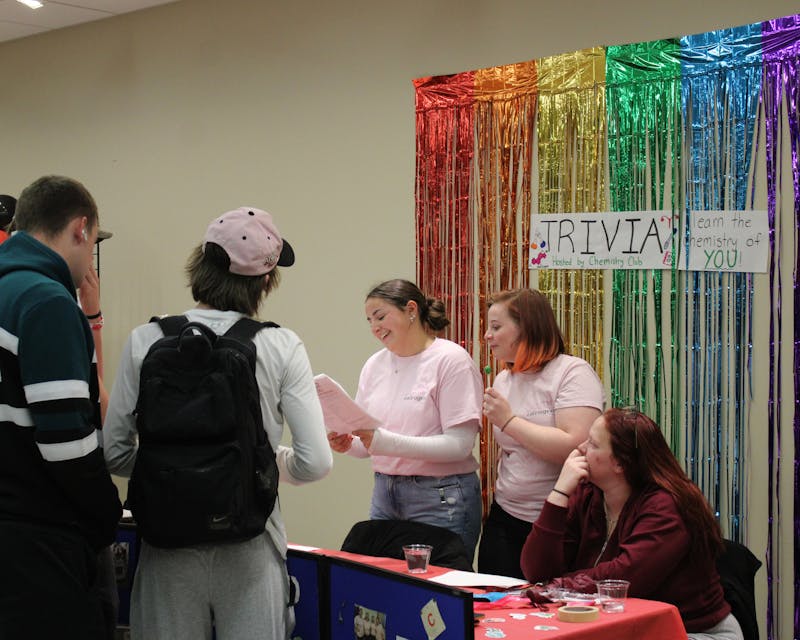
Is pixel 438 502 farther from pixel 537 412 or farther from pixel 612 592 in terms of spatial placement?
pixel 612 592

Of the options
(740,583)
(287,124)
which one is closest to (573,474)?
(740,583)

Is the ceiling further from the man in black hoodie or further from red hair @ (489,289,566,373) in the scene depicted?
the man in black hoodie

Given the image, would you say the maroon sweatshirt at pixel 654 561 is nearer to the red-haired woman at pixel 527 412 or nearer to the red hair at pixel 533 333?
the red-haired woman at pixel 527 412

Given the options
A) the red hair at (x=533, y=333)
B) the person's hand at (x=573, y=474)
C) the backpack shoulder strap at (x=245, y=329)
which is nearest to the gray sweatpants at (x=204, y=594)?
the backpack shoulder strap at (x=245, y=329)

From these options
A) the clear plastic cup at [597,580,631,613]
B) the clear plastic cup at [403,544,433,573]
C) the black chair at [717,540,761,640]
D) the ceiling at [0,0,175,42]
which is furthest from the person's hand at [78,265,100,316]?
the ceiling at [0,0,175,42]

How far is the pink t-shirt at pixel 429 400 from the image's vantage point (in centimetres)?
321

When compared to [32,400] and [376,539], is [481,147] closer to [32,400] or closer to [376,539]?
[376,539]

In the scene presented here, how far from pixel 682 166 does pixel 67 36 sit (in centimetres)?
370

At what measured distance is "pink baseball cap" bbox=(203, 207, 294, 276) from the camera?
2100 millimetres

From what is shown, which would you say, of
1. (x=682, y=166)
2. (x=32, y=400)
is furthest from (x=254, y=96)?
(x=32, y=400)

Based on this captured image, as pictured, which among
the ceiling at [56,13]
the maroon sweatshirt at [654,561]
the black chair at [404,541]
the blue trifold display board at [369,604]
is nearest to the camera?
the blue trifold display board at [369,604]

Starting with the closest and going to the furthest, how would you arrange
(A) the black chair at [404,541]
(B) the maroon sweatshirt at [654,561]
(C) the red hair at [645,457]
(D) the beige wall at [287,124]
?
(B) the maroon sweatshirt at [654,561], (C) the red hair at [645,457], (A) the black chair at [404,541], (D) the beige wall at [287,124]

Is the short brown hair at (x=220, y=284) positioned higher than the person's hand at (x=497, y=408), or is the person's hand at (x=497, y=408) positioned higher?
the short brown hair at (x=220, y=284)

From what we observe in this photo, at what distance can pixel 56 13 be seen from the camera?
525cm
